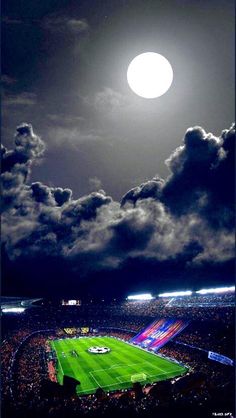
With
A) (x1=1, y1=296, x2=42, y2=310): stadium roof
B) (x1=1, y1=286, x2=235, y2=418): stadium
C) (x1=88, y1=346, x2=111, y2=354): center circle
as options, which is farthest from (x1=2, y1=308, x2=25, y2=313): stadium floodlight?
(x1=88, y1=346, x2=111, y2=354): center circle

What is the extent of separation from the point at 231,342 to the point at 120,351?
20.4 meters

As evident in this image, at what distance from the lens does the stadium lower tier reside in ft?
201

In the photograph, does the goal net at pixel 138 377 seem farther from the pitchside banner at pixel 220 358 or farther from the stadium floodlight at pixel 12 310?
the stadium floodlight at pixel 12 310

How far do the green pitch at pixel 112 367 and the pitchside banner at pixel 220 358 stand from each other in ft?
13.7

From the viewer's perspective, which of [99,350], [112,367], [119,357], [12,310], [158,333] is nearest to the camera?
[112,367]

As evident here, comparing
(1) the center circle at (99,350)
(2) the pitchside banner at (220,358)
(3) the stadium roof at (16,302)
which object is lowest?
(1) the center circle at (99,350)

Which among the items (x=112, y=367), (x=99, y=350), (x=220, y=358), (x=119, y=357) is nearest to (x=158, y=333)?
(x=99, y=350)

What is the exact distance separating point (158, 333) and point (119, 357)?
51.8ft

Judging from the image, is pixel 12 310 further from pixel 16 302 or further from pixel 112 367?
pixel 112 367

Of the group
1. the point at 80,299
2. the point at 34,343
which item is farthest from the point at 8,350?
the point at 80,299

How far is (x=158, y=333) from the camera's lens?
2616 inches

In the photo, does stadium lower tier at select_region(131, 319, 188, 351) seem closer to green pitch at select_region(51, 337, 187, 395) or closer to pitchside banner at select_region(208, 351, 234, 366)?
green pitch at select_region(51, 337, 187, 395)

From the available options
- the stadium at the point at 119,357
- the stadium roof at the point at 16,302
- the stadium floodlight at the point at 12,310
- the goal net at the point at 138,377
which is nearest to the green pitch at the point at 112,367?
the goal net at the point at 138,377

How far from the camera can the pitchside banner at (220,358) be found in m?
39.8
